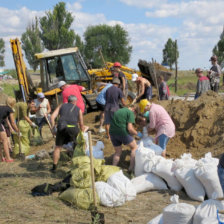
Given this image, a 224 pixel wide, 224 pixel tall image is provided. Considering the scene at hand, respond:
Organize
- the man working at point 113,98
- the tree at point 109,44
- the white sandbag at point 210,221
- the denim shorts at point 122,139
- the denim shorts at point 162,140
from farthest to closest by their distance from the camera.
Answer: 1. the tree at point 109,44
2. the man working at point 113,98
3. the denim shorts at point 162,140
4. the denim shorts at point 122,139
5. the white sandbag at point 210,221

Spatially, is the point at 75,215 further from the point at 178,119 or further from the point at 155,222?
the point at 178,119

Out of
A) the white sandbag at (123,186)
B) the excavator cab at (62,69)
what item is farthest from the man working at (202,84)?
the white sandbag at (123,186)

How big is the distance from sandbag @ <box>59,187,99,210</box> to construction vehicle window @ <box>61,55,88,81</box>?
611cm

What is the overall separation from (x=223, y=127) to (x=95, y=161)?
3364 mm

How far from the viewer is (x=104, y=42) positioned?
46219 millimetres

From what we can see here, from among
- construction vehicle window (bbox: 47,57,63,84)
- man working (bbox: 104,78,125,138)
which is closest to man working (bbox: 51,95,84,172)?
man working (bbox: 104,78,125,138)

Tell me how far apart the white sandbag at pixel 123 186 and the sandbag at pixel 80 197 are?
0.31 meters

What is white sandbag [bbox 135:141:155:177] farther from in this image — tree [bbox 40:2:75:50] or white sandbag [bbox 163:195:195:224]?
tree [bbox 40:2:75:50]

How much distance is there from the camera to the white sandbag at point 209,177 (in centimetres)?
403

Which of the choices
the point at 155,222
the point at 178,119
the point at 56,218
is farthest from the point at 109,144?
the point at 155,222

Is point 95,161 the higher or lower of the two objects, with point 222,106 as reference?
lower

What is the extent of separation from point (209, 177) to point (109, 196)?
4.31 ft

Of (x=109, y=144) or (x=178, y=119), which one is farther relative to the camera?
(x=178, y=119)

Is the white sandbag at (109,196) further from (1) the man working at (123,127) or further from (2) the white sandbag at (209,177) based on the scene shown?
(1) the man working at (123,127)
